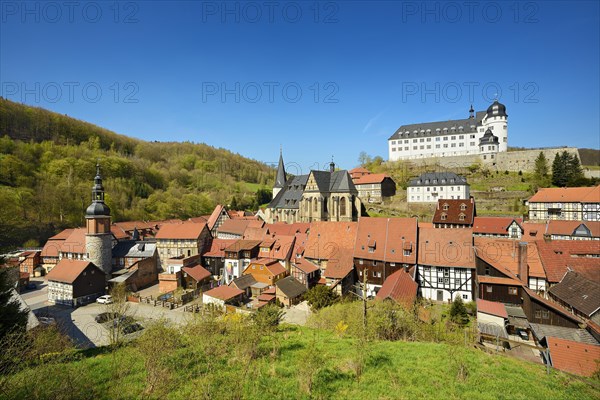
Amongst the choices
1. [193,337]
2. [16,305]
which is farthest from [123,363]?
[16,305]

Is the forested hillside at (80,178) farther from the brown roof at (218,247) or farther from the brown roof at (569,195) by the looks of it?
the brown roof at (569,195)

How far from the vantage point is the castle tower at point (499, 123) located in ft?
205

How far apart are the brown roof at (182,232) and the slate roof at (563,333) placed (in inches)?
1370

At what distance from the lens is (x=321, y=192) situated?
47.4 metres

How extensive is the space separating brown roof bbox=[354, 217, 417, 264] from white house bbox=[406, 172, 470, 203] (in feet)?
91.0

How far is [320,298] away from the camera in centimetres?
2417

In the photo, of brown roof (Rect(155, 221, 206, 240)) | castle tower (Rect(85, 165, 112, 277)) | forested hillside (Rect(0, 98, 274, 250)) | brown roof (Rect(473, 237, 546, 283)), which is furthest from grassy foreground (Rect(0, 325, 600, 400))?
castle tower (Rect(85, 165, 112, 277))

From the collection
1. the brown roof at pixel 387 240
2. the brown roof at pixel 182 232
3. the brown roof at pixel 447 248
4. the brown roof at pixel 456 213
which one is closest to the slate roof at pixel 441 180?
the brown roof at pixel 456 213

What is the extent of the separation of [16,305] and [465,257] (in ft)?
104

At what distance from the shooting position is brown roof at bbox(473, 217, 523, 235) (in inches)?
1464

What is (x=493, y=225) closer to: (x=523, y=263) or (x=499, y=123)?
(x=523, y=263)

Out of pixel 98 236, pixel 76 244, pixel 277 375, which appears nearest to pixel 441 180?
pixel 277 375

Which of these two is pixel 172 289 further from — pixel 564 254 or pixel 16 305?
pixel 564 254

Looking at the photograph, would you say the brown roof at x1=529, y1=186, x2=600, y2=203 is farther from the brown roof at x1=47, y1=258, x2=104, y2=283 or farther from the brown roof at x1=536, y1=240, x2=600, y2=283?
the brown roof at x1=47, y1=258, x2=104, y2=283
